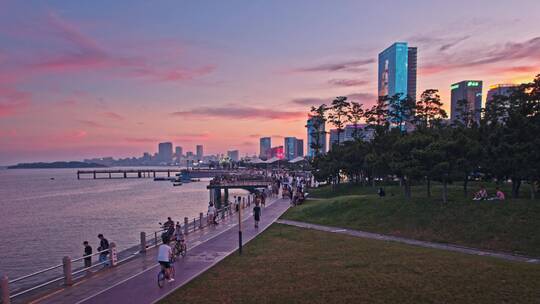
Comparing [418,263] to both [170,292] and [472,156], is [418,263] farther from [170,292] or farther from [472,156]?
[472,156]

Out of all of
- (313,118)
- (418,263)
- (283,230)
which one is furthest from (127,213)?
(418,263)

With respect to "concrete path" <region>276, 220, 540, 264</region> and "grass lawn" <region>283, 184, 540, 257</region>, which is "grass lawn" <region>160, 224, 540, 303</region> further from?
"grass lawn" <region>283, 184, 540, 257</region>

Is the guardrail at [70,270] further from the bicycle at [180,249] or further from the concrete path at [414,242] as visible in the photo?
the concrete path at [414,242]

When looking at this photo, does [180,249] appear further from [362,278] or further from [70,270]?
[362,278]

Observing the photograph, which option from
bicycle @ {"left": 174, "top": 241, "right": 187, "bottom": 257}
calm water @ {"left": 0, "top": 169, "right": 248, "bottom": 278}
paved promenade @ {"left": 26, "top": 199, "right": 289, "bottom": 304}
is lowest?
calm water @ {"left": 0, "top": 169, "right": 248, "bottom": 278}

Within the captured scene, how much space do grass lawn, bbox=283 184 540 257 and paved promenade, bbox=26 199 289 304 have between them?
325 inches

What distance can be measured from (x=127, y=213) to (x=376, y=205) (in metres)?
47.2

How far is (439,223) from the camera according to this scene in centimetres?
2427

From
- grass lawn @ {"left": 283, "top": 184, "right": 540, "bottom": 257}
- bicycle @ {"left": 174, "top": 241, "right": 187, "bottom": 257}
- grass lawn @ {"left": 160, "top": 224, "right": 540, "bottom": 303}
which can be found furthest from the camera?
grass lawn @ {"left": 283, "top": 184, "right": 540, "bottom": 257}

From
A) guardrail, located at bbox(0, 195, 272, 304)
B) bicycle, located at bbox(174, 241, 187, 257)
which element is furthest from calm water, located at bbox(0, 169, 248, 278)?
bicycle, located at bbox(174, 241, 187, 257)

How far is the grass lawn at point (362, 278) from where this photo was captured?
12188 mm

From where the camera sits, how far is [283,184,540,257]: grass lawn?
20.5m

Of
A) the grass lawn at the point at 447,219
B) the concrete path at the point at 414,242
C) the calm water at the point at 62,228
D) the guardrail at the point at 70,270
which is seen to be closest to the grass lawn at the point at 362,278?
the concrete path at the point at 414,242

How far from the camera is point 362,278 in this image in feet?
46.6
